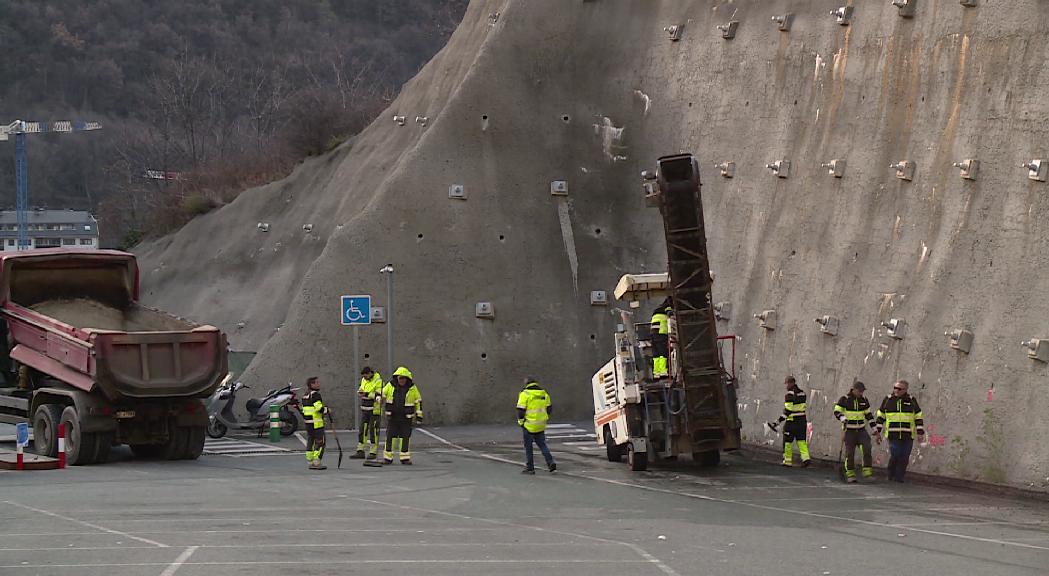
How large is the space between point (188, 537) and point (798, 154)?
61.6ft

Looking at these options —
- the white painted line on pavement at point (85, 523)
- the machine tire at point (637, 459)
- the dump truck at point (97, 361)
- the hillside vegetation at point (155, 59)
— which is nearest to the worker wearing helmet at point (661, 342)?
the machine tire at point (637, 459)

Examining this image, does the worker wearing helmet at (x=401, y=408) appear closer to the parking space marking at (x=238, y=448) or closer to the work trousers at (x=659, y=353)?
the parking space marking at (x=238, y=448)

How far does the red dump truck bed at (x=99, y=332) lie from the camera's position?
2530 cm

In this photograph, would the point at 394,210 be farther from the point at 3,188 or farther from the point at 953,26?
the point at 3,188

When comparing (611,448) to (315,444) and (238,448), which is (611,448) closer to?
(315,444)

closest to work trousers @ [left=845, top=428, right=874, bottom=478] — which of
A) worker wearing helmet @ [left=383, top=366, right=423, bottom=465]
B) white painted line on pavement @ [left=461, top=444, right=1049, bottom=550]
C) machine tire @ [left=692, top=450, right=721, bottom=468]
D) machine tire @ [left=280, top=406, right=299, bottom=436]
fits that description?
machine tire @ [left=692, top=450, right=721, bottom=468]

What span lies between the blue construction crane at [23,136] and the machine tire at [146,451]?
214 feet

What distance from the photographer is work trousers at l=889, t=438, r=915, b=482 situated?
2262cm

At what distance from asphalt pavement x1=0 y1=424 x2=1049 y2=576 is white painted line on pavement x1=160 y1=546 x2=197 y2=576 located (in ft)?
0.06

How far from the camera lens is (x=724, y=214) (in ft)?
112

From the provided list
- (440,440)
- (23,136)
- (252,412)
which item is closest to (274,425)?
(252,412)

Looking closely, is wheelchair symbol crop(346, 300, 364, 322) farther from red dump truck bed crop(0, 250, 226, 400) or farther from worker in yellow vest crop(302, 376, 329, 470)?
worker in yellow vest crop(302, 376, 329, 470)

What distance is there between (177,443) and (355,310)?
6.15 metres

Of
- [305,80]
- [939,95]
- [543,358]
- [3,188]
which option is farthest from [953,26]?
[3,188]
